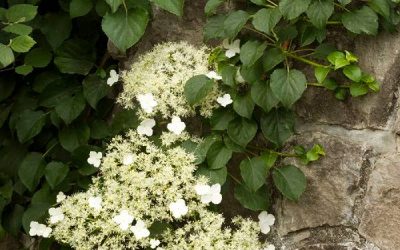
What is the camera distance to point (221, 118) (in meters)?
1.54

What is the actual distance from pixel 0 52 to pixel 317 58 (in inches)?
33.7

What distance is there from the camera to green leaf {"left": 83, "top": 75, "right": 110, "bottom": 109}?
1729 mm

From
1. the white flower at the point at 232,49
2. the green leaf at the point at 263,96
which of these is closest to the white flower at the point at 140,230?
the green leaf at the point at 263,96

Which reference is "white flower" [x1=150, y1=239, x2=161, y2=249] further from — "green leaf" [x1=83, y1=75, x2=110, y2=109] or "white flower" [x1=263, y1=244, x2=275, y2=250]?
"green leaf" [x1=83, y1=75, x2=110, y2=109]

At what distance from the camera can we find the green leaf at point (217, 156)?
4.93ft

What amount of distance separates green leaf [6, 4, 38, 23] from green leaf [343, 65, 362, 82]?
0.87m

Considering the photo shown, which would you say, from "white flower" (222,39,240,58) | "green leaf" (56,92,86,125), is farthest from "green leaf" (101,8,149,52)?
"green leaf" (56,92,86,125)

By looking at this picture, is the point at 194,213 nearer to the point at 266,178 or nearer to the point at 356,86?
the point at 266,178

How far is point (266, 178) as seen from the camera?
159 centimetres

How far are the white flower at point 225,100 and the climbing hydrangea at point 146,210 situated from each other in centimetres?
17

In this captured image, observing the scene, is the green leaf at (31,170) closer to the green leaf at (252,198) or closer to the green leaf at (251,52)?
the green leaf at (252,198)

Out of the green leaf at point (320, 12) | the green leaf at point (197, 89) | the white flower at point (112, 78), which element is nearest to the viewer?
the green leaf at point (320, 12)

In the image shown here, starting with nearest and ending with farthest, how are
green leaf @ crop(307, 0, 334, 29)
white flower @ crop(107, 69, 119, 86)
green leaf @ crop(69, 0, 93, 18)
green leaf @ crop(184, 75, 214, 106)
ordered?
1. green leaf @ crop(307, 0, 334, 29)
2. green leaf @ crop(184, 75, 214, 106)
3. green leaf @ crop(69, 0, 93, 18)
4. white flower @ crop(107, 69, 119, 86)

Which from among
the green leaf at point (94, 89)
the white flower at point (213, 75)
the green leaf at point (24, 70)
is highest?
the white flower at point (213, 75)
